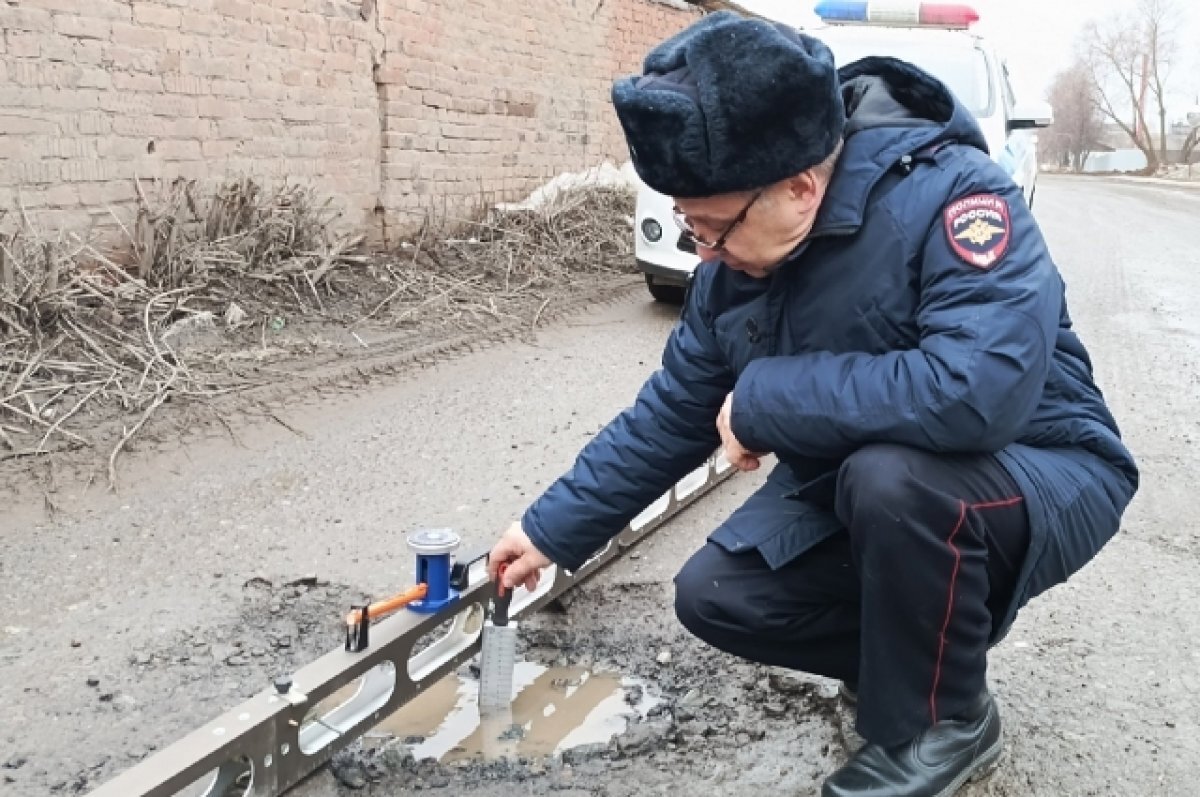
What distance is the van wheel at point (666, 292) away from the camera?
7.70 m

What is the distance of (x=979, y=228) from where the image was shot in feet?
5.96

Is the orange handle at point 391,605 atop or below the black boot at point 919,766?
atop

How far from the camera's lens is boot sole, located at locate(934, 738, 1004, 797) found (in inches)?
84.5

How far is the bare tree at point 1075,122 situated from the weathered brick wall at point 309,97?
2527 inches

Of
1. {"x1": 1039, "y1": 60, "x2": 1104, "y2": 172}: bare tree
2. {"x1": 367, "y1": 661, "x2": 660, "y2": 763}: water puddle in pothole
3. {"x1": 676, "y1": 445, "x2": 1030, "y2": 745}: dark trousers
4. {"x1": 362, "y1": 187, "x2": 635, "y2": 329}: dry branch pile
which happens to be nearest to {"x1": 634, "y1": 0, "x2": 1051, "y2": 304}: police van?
{"x1": 362, "y1": 187, "x2": 635, "y2": 329}: dry branch pile

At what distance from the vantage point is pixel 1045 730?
2.46m

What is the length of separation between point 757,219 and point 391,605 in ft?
3.35

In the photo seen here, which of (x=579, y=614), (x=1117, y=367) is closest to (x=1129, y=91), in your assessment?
(x=1117, y=367)

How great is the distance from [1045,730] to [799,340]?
1120 mm

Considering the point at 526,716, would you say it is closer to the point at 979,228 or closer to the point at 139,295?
the point at 979,228

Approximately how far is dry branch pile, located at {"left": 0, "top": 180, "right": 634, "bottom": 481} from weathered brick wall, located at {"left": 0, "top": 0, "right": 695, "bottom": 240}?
0.23 m

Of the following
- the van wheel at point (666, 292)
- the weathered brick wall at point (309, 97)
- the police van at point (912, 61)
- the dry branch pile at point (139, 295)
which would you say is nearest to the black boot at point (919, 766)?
the dry branch pile at point (139, 295)

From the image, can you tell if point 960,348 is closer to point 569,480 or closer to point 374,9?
point 569,480

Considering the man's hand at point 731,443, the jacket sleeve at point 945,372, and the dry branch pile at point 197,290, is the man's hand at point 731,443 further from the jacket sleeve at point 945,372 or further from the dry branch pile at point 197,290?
the dry branch pile at point 197,290
